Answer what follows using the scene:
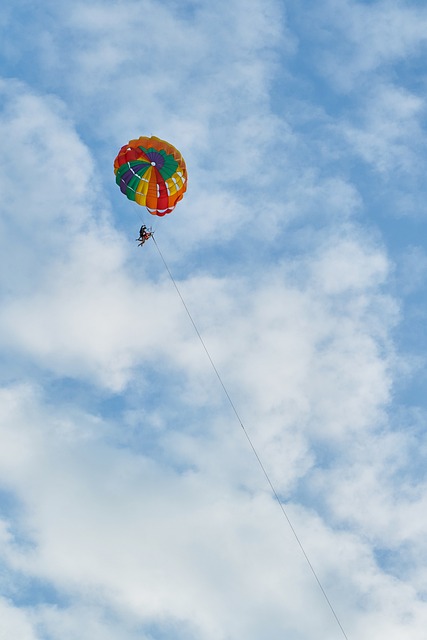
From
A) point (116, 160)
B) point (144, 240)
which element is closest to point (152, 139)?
point (116, 160)

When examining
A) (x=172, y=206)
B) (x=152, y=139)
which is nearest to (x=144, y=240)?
(x=172, y=206)

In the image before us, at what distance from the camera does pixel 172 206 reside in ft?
189

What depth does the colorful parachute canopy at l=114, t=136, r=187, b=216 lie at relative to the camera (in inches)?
2249

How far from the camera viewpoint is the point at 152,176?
187 feet

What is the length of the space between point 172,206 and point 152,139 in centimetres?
487

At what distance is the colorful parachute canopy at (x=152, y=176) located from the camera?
187 ft

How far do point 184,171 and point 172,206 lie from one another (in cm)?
258

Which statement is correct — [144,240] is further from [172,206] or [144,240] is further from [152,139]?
[152,139]

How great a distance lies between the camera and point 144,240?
5756 centimetres

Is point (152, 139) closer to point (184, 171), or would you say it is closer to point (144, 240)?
point (184, 171)

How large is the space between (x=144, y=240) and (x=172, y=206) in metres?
3.03

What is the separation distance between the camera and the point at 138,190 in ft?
188

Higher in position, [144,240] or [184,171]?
[184,171]

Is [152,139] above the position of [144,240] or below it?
above
